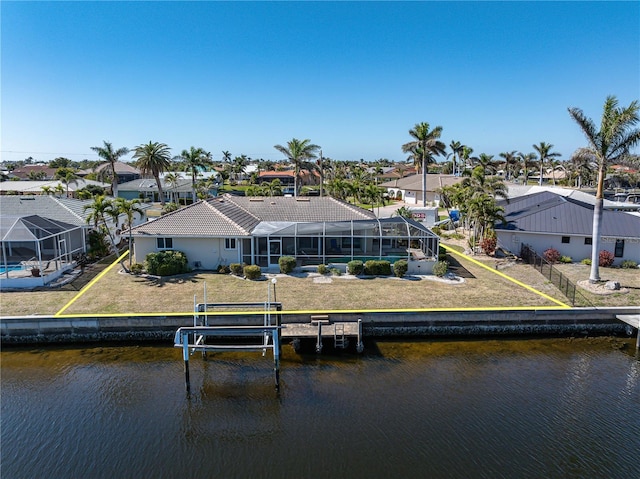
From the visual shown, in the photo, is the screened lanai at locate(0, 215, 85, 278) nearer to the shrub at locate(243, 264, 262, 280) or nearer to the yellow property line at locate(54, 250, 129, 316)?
the yellow property line at locate(54, 250, 129, 316)

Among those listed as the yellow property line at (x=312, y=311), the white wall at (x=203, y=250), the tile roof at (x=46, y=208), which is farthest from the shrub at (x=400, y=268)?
the tile roof at (x=46, y=208)

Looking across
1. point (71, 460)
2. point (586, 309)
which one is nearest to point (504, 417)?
point (586, 309)

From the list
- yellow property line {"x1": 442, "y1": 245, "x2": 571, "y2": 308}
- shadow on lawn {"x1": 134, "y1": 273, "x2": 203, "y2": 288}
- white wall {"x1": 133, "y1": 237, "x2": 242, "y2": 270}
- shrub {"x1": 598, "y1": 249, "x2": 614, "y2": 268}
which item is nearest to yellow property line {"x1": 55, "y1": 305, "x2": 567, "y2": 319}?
yellow property line {"x1": 442, "y1": 245, "x2": 571, "y2": 308}

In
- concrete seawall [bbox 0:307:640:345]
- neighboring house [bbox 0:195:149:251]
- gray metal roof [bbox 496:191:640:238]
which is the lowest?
concrete seawall [bbox 0:307:640:345]

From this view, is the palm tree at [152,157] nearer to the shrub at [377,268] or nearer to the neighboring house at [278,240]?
the neighboring house at [278,240]

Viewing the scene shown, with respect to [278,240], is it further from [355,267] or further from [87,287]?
[87,287]

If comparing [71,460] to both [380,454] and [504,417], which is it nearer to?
[380,454]

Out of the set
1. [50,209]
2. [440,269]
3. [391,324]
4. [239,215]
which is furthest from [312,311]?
[50,209]
